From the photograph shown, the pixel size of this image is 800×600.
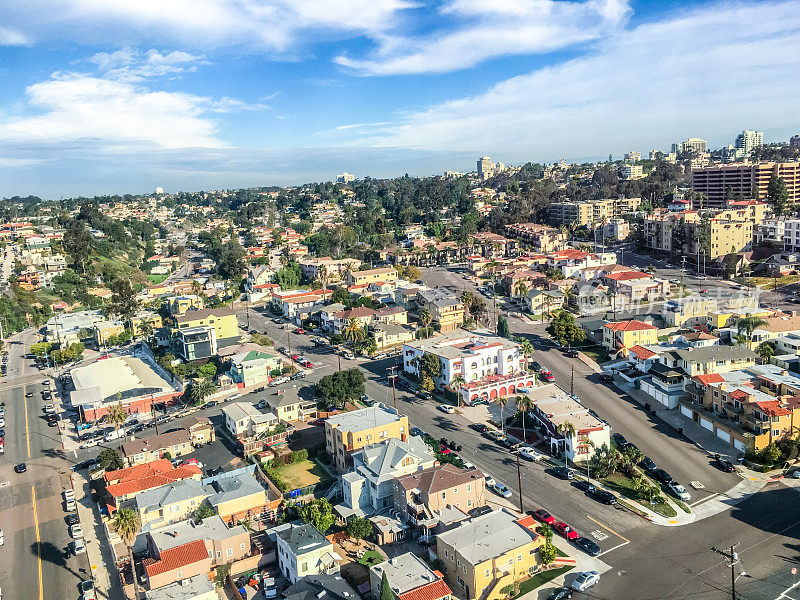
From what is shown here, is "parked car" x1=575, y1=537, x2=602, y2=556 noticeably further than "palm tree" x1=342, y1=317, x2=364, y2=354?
No

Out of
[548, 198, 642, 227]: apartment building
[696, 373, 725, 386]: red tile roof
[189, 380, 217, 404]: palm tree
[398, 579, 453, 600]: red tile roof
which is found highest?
[548, 198, 642, 227]: apartment building

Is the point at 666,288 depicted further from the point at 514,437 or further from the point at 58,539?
the point at 58,539

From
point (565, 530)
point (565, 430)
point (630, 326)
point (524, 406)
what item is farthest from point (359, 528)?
point (630, 326)

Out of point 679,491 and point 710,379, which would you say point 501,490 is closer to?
point 679,491

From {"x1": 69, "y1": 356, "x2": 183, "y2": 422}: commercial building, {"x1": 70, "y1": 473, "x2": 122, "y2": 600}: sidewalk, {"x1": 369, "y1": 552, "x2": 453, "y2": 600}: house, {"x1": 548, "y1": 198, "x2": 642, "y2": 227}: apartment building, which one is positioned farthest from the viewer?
{"x1": 548, "y1": 198, "x2": 642, "y2": 227}: apartment building

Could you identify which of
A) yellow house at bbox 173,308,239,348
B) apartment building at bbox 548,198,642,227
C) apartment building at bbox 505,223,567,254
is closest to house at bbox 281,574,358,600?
yellow house at bbox 173,308,239,348

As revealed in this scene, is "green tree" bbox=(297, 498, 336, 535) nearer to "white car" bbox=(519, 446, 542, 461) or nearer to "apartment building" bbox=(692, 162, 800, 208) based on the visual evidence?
"white car" bbox=(519, 446, 542, 461)

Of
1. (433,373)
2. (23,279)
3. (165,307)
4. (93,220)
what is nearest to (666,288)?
(433,373)
